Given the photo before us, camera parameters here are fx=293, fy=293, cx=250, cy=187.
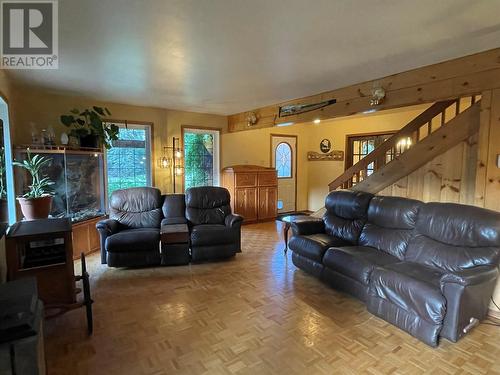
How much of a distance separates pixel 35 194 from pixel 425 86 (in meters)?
4.65

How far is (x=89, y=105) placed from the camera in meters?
4.77

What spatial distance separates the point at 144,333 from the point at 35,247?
3.99 ft

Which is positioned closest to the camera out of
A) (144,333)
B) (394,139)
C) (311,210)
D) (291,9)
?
(291,9)

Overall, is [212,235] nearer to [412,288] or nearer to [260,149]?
[412,288]

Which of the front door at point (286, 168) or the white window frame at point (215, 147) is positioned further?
the front door at point (286, 168)

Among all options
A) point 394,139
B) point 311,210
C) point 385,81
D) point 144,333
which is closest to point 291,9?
point 385,81

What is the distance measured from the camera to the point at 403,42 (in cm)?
241

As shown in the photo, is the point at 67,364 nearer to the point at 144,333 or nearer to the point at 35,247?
the point at 144,333

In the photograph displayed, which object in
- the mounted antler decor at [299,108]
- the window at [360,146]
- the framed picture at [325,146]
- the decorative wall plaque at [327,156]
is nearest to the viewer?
the mounted antler decor at [299,108]

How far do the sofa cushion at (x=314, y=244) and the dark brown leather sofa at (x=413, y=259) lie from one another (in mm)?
11

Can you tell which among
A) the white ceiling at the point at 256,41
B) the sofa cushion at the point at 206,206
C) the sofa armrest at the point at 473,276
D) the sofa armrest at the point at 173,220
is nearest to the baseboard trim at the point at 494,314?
the sofa armrest at the point at 473,276

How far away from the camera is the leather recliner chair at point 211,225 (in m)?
3.98

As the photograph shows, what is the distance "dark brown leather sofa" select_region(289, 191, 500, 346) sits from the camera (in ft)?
7.20

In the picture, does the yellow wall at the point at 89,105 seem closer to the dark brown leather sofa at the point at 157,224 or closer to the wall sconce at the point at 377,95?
the dark brown leather sofa at the point at 157,224
